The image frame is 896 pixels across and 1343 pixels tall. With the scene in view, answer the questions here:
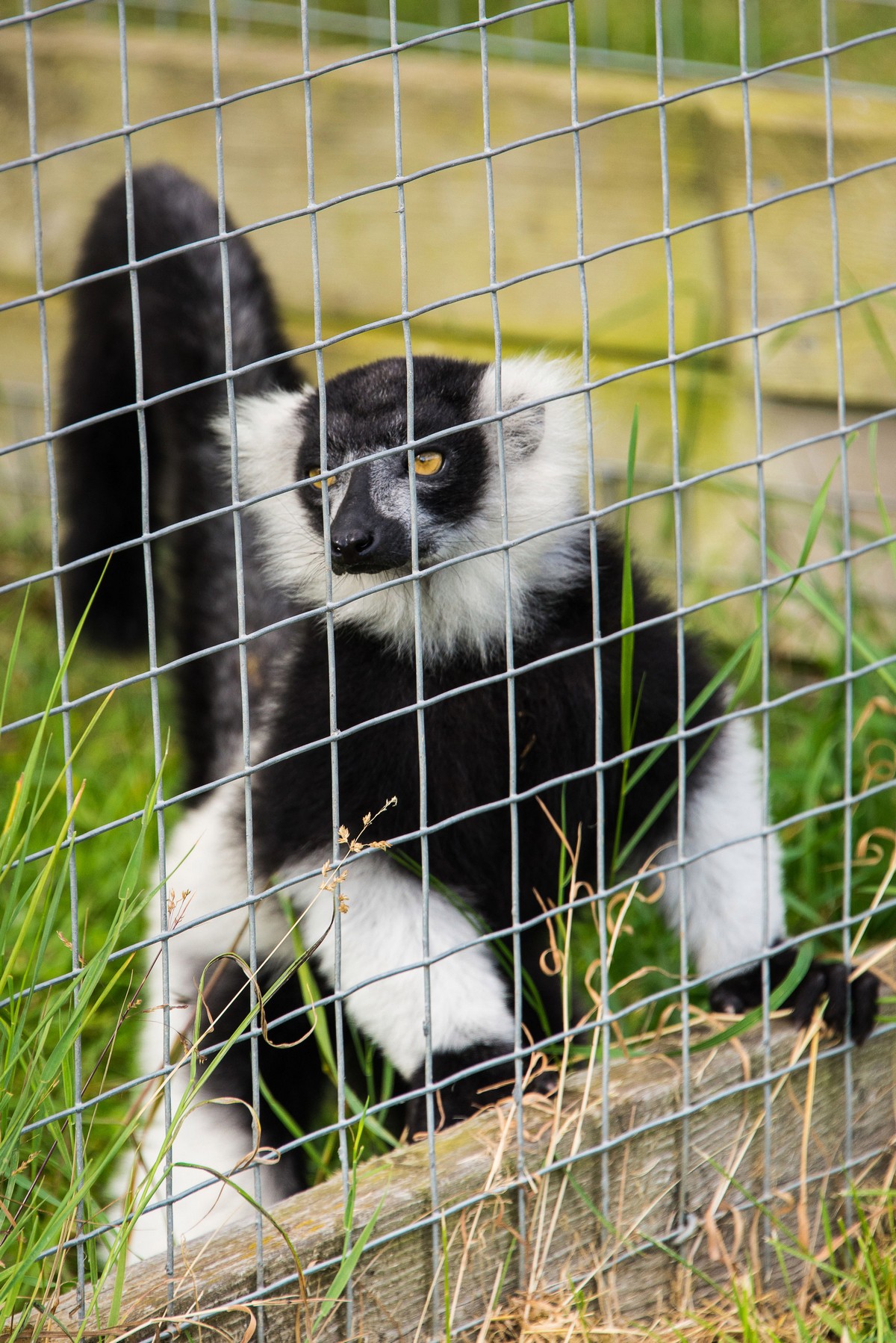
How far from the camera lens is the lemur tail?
3.22 metres

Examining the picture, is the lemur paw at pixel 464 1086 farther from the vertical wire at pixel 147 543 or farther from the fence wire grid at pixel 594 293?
the vertical wire at pixel 147 543

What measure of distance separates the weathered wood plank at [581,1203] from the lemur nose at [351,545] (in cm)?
90

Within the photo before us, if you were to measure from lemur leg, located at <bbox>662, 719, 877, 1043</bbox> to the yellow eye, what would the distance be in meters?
0.76

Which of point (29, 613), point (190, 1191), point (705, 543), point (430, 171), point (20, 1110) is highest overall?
point (430, 171)

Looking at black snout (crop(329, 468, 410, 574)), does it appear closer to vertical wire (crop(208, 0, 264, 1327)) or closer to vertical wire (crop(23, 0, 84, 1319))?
vertical wire (crop(208, 0, 264, 1327))

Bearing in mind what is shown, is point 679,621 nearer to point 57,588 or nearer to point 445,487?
point 445,487

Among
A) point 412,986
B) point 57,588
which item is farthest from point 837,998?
point 57,588

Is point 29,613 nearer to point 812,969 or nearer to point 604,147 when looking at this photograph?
point 604,147

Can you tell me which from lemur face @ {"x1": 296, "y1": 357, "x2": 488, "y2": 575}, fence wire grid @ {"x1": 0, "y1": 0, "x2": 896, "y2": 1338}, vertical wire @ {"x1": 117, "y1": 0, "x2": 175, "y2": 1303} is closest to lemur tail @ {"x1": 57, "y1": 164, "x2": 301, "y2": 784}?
fence wire grid @ {"x1": 0, "y1": 0, "x2": 896, "y2": 1338}

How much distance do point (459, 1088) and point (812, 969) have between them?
670 mm

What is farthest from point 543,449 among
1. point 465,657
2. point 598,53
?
point 598,53

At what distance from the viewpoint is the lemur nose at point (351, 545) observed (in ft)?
7.30

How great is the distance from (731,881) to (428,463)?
3.25ft

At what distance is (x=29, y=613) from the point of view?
4777 mm
